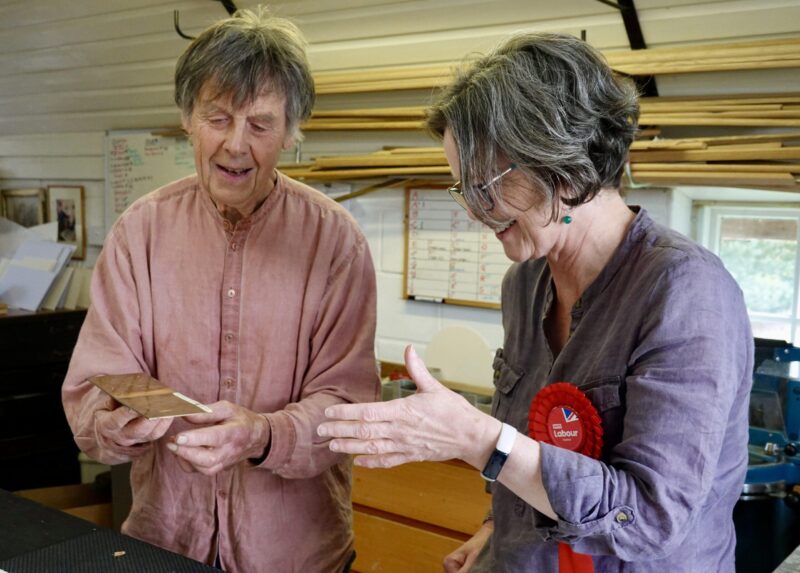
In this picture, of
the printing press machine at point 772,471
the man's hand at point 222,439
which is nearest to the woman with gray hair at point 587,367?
the man's hand at point 222,439

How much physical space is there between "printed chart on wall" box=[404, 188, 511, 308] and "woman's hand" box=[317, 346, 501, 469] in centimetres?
193

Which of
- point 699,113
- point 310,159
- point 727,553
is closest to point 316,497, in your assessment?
point 727,553

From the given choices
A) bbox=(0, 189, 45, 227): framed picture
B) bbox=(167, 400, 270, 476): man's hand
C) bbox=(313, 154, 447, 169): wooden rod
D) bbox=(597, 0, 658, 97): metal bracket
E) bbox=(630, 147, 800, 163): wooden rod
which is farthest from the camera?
bbox=(0, 189, 45, 227): framed picture

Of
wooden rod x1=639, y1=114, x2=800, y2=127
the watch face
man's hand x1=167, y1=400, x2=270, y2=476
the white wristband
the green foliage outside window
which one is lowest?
man's hand x1=167, y1=400, x2=270, y2=476

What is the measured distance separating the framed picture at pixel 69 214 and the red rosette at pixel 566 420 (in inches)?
145

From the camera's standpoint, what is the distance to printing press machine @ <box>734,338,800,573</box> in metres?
2.01

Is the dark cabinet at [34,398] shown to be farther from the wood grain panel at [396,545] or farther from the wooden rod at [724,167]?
the wooden rod at [724,167]

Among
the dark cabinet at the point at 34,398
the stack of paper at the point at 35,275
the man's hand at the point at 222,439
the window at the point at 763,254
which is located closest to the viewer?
the man's hand at the point at 222,439

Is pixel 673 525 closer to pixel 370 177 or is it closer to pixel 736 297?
pixel 736 297

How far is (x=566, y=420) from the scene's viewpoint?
1202mm

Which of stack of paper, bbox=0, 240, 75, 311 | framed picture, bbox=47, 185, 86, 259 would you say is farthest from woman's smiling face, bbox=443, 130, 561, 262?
framed picture, bbox=47, 185, 86, 259

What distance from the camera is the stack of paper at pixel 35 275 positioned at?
3756 mm

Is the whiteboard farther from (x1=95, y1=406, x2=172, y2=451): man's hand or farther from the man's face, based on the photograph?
(x1=95, y1=406, x2=172, y2=451): man's hand

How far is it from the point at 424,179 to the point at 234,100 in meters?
1.55
